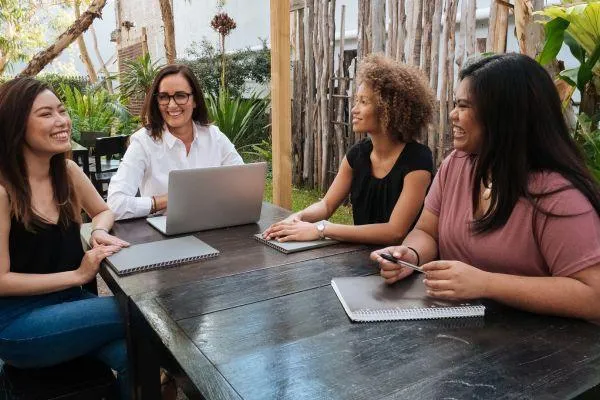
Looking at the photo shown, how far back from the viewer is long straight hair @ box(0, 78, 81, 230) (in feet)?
5.08

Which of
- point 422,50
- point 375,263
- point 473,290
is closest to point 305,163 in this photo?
point 422,50

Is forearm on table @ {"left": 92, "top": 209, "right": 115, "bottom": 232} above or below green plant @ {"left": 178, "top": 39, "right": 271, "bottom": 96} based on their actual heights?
below

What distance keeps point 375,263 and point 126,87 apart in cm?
696

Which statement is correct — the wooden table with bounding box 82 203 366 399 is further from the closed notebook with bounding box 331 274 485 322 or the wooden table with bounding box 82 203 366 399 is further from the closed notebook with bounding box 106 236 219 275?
the closed notebook with bounding box 331 274 485 322

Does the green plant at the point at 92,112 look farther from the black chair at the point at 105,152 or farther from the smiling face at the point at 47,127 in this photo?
the smiling face at the point at 47,127

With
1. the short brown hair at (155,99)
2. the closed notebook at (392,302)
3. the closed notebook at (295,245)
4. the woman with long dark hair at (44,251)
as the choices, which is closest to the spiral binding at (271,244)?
the closed notebook at (295,245)

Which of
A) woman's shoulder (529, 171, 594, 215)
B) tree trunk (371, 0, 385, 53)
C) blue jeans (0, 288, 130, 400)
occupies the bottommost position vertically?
blue jeans (0, 288, 130, 400)

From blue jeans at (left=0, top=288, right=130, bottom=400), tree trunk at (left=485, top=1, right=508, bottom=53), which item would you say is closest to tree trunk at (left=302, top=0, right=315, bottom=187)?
tree trunk at (left=485, top=1, right=508, bottom=53)

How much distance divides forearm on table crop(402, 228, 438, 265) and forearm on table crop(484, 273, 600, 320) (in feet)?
1.13

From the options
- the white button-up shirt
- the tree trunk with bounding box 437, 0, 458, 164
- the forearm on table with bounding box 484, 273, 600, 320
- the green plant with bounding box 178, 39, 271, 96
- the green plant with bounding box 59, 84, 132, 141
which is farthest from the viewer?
the green plant with bounding box 178, 39, 271, 96

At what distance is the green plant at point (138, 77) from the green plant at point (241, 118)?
136 centimetres

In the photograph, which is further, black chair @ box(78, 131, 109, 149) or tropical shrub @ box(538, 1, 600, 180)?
black chair @ box(78, 131, 109, 149)

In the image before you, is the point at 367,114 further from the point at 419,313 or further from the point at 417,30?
the point at 417,30

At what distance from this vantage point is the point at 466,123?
1.40 meters
